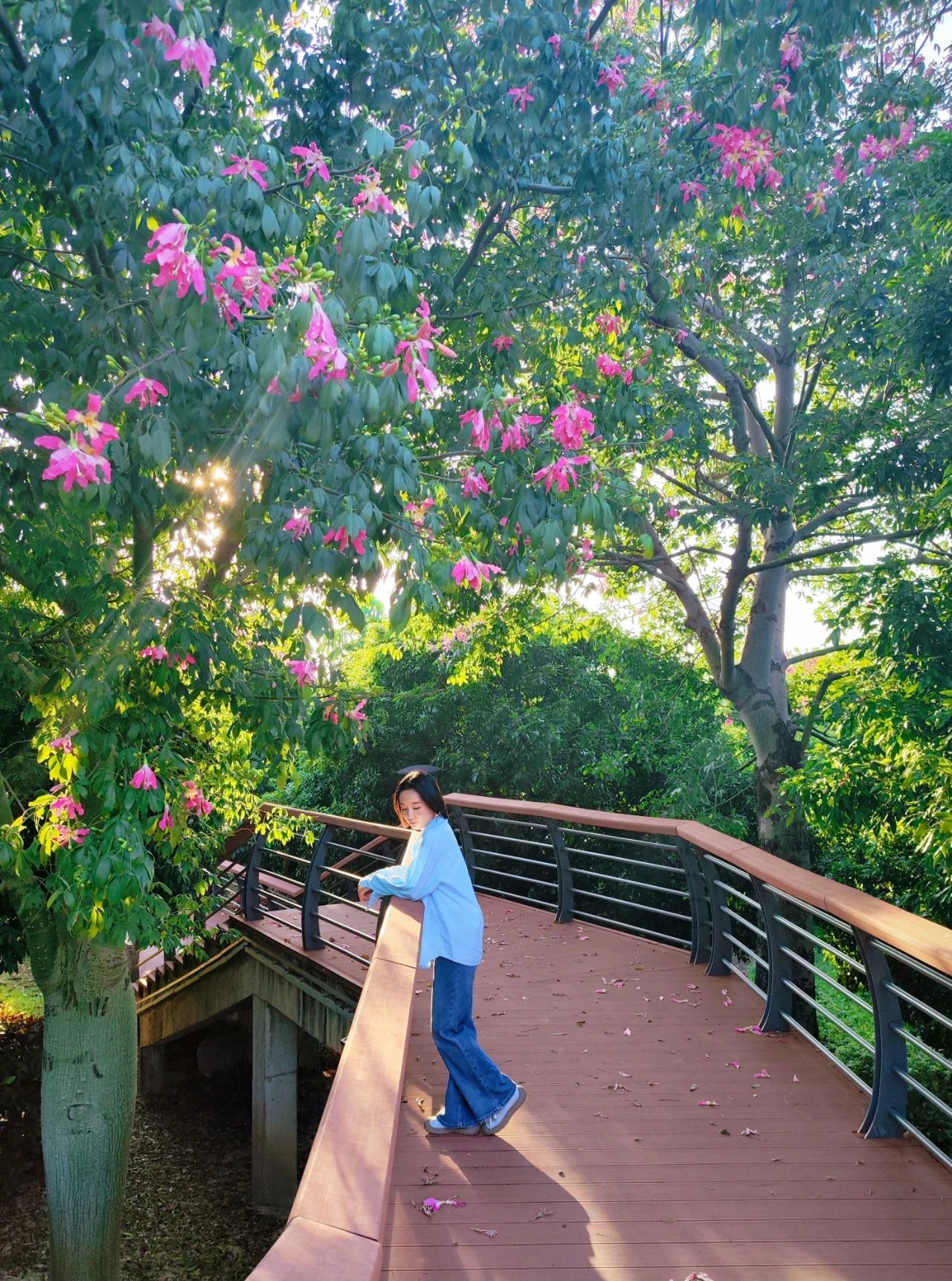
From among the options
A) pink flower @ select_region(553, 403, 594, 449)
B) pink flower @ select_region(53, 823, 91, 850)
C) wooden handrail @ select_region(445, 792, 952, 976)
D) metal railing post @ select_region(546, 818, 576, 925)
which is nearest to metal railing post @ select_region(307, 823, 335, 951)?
metal railing post @ select_region(546, 818, 576, 925)

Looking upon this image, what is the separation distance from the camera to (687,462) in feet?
40.1

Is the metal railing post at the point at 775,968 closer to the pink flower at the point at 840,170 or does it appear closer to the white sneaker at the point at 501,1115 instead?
the white sneaker at the point at 501,1115

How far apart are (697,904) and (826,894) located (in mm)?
3021

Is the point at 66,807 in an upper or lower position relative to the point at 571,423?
lower

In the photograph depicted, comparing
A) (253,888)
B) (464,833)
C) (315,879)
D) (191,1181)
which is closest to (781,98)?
(464,833)

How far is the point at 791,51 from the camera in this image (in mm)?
6402

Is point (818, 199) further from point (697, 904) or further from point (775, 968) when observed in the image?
point (775, 968)

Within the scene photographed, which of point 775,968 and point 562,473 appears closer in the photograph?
point 562,473

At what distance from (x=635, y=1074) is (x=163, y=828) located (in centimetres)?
325

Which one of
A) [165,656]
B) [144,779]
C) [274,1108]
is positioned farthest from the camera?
[274,1108]

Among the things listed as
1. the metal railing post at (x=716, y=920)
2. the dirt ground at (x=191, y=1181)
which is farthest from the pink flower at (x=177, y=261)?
the dirt ground at (x=191, y=1181)

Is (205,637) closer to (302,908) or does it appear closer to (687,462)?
(302,908)

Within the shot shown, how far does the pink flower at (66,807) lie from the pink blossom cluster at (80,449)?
3.17 m

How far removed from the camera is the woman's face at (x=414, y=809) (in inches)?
187
